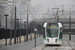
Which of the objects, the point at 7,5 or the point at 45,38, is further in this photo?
the point at 7,5

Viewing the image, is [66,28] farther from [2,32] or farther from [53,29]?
[53,29]

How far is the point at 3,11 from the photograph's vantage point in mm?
46688

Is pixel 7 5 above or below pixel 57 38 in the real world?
above

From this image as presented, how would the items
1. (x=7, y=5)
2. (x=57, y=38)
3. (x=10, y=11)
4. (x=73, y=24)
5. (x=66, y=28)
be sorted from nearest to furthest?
(x=57, y=38)
(x=7, y=5)
(x=10, y=11)
(x=66, y=28)
(x=73, y=24)

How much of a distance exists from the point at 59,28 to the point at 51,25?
1.23 meters

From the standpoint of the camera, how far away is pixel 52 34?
3100 centimetres

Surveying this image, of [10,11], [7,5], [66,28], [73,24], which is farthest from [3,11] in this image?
[73,24]

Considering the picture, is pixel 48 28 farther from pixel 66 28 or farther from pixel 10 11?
pixel 66 28

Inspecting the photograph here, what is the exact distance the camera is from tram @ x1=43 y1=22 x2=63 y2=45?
99.9ft

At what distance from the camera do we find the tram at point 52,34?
30438 mm

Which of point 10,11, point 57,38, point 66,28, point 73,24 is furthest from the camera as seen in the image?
point 73,24

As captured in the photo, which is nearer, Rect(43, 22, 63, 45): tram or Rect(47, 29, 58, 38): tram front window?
Rect(43, 22, 63, 45): tram

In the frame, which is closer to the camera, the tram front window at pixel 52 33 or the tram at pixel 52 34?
the tram at pixel 52 34

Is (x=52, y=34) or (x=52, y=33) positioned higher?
(x=52, y=33)
